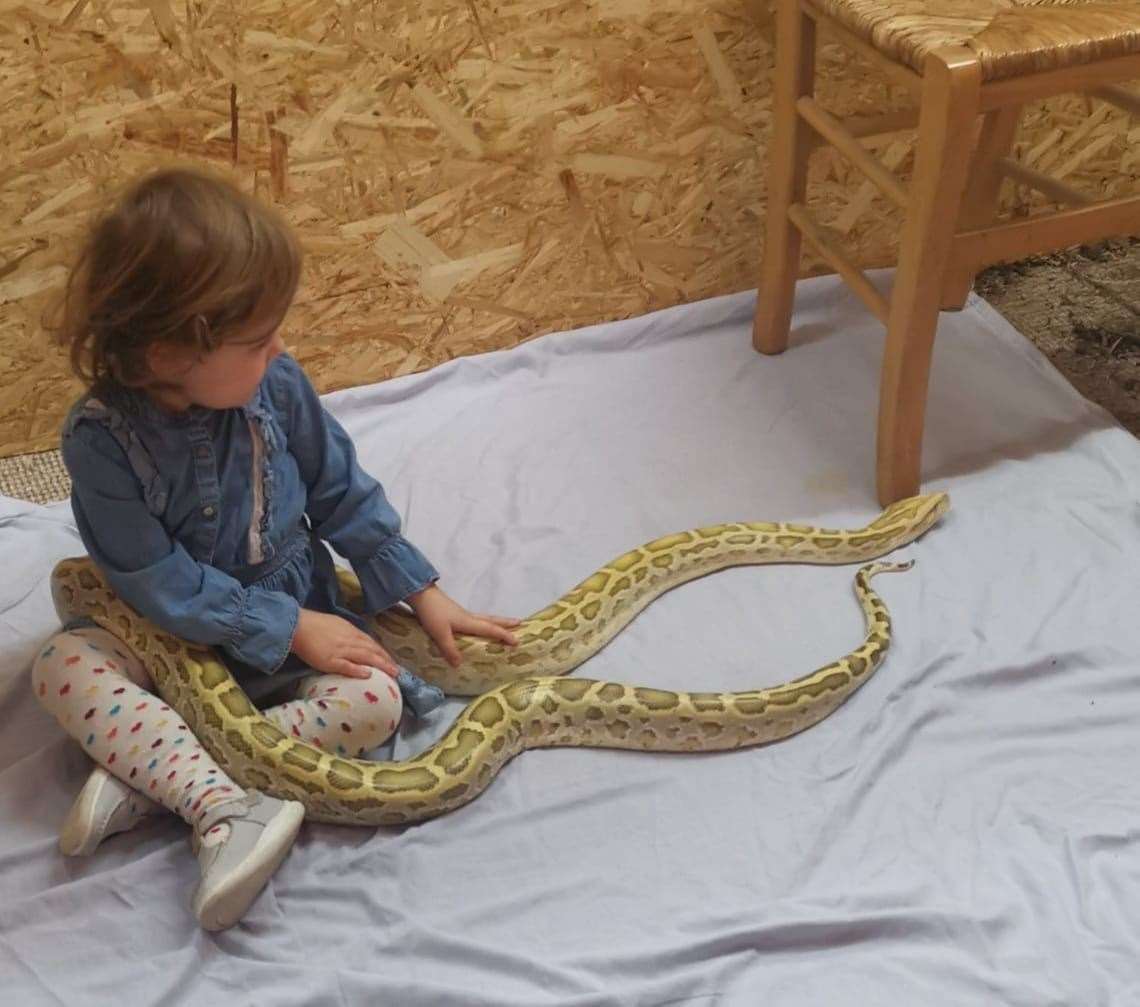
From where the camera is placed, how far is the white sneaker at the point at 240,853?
1.49m

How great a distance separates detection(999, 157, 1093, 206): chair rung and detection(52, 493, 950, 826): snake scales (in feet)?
2.89

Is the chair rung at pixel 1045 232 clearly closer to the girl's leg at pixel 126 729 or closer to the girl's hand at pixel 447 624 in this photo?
the girl's hand at pixel 447 624

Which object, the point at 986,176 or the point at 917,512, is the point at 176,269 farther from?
the point at 986,176

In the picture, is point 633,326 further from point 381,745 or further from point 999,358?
point 381,745

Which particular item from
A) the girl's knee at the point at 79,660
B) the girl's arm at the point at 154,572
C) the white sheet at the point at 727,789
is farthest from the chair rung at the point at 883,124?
the girl's knee at the point at 79,660

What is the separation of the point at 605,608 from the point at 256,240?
2.78 ft

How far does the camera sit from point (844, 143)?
88.1 inches

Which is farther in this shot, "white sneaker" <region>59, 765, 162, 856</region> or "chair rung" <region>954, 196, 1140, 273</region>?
"chair rung" <region>954, 196, 1140, 273</region>

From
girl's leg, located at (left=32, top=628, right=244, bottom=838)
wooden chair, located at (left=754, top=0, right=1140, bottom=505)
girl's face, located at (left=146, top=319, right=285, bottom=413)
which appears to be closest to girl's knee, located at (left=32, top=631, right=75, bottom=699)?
girl's leg, located at (left=32, top=628, right=244, bottom=838)

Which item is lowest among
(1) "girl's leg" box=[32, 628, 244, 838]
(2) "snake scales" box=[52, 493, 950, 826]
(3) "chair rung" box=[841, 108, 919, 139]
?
(2) "snake scales" box=[52, 493, 950, 826]

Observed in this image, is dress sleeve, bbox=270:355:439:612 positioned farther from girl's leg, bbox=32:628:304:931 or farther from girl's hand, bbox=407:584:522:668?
girl's leg, bbox=32:628:304:931

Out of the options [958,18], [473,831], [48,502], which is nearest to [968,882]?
[473,831]

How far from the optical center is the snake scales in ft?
5.32

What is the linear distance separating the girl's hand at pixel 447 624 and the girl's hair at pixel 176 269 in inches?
22.2
